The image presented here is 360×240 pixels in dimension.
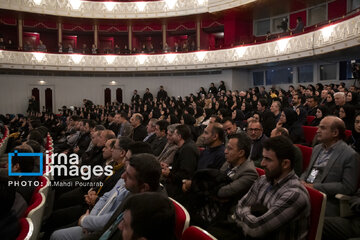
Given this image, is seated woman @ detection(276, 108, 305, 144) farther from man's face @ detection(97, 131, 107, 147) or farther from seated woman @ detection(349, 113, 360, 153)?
man's face @ detection(97, 131, 107, 147)

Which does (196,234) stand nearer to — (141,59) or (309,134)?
(309,134)

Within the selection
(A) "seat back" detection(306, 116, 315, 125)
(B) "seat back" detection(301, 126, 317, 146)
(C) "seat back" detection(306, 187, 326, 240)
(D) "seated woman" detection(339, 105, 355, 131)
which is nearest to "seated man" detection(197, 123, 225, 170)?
(C) "seat back" detection(306, 187, 326, 240)

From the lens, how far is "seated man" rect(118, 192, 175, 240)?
112 centimetres

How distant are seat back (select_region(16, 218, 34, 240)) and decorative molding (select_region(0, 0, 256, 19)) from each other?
1314 centimetres

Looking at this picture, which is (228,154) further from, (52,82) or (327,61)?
(52,82)

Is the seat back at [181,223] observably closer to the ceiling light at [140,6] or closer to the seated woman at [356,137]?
the seated woman at [356,137]

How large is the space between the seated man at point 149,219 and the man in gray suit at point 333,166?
1.54 meters

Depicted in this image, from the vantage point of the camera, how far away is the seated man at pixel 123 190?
1.90 m

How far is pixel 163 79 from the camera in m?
16.4

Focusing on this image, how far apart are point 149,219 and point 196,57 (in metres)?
14.0

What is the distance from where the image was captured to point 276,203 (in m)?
1.76

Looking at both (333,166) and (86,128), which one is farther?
(86,128)

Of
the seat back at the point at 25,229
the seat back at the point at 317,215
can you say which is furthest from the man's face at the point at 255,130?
the seat back at the point at 25,229

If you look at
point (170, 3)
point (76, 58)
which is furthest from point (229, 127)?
point (76, 58)
